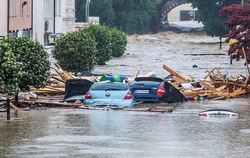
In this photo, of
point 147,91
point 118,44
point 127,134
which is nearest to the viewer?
point 127,134

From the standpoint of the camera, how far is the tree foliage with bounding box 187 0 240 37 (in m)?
139

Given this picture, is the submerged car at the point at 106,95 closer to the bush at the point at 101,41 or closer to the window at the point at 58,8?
the bush at the point at 101,41

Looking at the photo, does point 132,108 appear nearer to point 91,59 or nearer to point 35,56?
point 35,56

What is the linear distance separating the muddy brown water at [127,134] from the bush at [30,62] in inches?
47.6

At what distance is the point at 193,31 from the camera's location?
179 meters

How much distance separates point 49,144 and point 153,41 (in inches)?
4913

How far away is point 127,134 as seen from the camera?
28.7m

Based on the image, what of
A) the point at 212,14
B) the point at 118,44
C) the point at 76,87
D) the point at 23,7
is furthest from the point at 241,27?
the point at 212,14

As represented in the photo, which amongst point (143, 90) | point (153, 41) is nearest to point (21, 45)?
point (143, 90)

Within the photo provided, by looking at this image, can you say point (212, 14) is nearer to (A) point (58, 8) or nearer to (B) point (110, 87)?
(A) point (58, 8)

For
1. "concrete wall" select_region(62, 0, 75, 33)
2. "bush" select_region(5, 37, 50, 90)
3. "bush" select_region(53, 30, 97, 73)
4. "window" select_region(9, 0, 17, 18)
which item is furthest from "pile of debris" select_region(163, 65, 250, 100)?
"concrete wall" select_region(62, 0, 75, 33)

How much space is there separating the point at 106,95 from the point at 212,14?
348ft

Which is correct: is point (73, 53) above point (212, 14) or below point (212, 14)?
above

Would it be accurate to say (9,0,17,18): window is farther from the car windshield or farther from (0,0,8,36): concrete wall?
the car windshield
